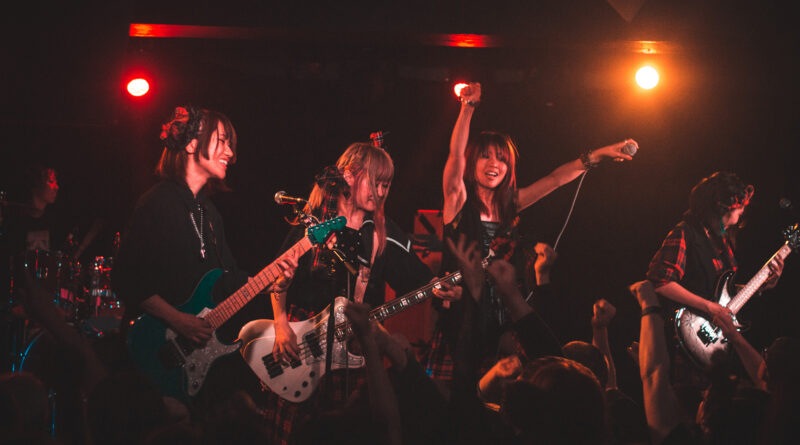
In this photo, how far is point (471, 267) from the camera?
7.75ft

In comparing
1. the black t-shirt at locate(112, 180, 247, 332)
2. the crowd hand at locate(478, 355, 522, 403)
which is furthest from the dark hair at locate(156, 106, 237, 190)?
the crowd hand at locate(478, 355, 522, 403)

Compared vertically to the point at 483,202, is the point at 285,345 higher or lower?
lower

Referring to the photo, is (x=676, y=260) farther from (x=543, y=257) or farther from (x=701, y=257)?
(x=543, y=257)

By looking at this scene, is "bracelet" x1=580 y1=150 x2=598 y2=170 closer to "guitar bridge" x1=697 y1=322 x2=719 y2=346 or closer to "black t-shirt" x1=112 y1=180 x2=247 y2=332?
"guitar bridge" x1=697 y1=322 x2=719 y2=346

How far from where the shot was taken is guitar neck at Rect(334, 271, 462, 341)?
13.4 feet

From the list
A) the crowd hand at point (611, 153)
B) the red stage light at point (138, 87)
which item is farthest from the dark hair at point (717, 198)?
the red stage light at point (138, 87)

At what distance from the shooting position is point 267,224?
791 cm

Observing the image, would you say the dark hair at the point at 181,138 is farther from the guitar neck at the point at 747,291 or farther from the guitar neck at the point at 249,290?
the guitar neck at the point at 747,291

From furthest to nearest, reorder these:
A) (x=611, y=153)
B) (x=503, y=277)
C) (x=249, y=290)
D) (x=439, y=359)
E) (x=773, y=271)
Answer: (x=773, y=271), (x=611, y=153), (x=439, y=359), (x=249, y=290), (x=503, y=277)

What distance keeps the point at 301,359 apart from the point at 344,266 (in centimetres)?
82

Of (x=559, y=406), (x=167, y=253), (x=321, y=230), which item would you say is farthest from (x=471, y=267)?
(x=167, y=253)

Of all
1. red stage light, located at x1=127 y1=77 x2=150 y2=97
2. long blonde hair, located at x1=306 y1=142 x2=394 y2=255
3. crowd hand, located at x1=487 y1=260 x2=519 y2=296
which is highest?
red stage light, located at x1=127 y1=77 x2=150 y2=97

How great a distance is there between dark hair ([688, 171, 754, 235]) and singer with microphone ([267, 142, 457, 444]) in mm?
2604

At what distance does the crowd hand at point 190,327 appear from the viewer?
12.4ft
